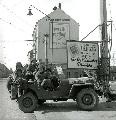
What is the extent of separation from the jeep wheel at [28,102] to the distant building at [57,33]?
43.7 m

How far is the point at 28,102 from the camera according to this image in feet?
39.4

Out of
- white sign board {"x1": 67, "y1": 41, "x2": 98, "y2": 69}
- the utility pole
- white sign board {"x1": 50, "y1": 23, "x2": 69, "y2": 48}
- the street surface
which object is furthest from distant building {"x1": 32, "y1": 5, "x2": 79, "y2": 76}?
the street surface

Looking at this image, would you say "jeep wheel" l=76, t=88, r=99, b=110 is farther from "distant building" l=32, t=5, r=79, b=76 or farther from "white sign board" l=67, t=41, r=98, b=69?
"distant building" l=32, t=5, r=79, b=76

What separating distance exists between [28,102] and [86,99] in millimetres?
2123

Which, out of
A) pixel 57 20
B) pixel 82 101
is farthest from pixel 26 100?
pixel 57 20

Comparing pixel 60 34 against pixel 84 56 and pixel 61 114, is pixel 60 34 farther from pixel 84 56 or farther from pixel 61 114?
pixel 61 114

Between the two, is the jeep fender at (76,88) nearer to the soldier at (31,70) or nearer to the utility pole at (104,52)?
the utility pole at (104,52)

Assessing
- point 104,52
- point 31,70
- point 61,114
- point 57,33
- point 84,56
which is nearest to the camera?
point 61,114

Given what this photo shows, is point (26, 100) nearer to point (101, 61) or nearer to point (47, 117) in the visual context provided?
point (47, 117)

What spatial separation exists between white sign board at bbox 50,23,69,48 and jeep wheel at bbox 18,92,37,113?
43.7 meters

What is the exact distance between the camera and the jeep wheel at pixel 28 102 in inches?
469

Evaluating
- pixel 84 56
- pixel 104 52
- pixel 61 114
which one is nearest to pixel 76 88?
pixel 61 114

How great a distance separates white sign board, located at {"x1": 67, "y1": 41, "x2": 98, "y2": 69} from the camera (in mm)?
15078

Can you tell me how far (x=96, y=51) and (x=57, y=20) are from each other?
43226 mm
